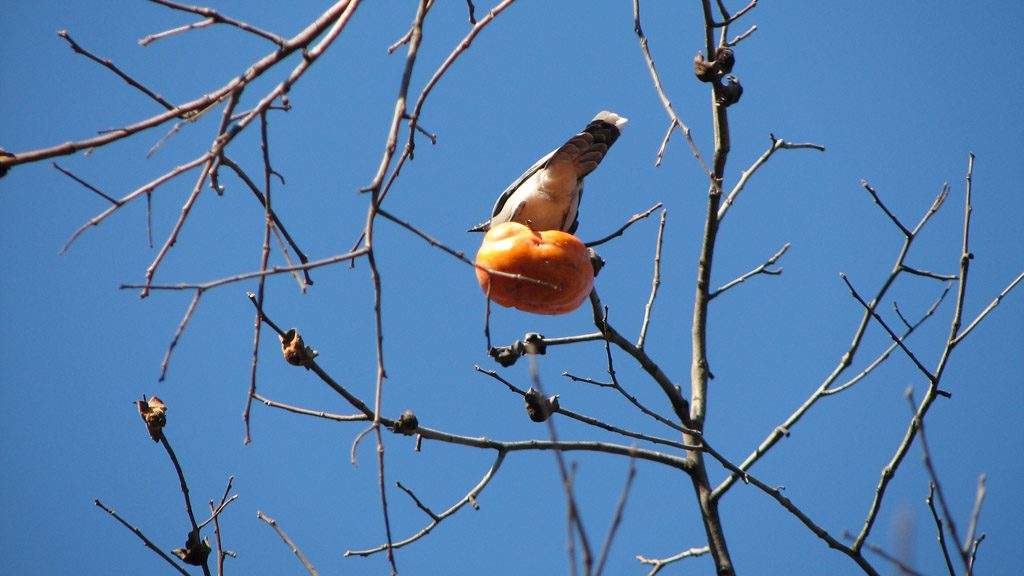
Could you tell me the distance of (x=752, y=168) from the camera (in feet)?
11.5

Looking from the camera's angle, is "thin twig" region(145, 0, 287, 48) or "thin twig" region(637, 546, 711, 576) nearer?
"thin twig" region(145, 0, 287, 48)

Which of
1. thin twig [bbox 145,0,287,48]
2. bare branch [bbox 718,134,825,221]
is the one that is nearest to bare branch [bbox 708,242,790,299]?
bare branch [bbox 718,134,825,221]

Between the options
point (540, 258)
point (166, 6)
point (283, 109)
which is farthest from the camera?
point (540, 258)

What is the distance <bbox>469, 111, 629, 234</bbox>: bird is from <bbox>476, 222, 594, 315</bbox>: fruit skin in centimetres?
159

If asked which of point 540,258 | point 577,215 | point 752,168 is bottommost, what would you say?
point 540,258

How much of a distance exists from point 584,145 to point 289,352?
257cm

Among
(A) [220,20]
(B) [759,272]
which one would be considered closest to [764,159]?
(B) [759,272]

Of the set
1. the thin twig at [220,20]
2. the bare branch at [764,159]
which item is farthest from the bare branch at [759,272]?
the thin twig at [220,20]

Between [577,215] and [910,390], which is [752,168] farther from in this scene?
[910,390]

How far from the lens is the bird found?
14.5ft

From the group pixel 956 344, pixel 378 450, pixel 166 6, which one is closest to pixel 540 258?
pixel 378 450

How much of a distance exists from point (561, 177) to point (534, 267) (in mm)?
1930

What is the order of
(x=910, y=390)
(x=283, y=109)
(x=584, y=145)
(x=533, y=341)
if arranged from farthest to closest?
1. (x=584, y=145)
2. (x=533, y=341)
3. (x=283, y=109)
4. (x=910, y=390)

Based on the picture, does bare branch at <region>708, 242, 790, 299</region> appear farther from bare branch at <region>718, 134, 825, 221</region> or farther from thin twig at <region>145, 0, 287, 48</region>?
thin twig at <region>145, 0, 287, 48</region>
